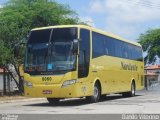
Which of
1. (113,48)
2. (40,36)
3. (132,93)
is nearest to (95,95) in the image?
(40,36)

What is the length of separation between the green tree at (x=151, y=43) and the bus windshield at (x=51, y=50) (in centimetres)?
5561

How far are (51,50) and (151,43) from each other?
58133mm

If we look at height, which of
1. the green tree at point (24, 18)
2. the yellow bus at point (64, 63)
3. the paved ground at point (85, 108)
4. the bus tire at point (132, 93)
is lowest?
the paved ground at point (85, 108)

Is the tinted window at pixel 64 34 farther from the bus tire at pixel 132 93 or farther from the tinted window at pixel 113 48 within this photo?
the bus tire at pixel 132 93

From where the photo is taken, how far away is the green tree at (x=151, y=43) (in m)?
76.8

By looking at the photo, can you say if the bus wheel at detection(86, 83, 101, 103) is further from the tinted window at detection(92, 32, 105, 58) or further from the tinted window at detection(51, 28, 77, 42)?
the tinted window at detection(51, 28, 77, 42)

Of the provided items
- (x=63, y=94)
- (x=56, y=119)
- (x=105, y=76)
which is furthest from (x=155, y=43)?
(x=56, y=119)

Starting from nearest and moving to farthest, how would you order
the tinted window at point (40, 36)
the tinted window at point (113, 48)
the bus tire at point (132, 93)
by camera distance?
1. the tinted window at point (40, 36)
2. the tinted window at point (113, 48)
3. the bus tire at point (132, 93)

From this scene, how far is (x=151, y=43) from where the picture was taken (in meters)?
77.8

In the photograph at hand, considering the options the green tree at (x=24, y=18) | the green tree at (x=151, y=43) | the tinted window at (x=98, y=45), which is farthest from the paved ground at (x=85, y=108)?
the green tree at (x=151, y=43)

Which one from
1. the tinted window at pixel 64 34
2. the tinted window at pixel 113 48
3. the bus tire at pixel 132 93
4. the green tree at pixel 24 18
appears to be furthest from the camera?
the green tree at pixel 24 18

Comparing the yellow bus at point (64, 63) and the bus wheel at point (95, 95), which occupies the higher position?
the yellow bus at point (64, 63)

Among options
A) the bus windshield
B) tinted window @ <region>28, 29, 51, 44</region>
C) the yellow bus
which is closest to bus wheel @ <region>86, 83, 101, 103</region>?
the yellow bus

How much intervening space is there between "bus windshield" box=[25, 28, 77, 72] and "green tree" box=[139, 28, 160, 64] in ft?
182
